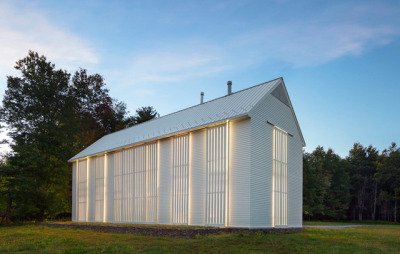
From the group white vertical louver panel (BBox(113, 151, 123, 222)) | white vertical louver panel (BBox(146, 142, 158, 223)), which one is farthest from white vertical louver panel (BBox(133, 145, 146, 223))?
white vertical louver panel (BBox(113, 151, 123, 222))

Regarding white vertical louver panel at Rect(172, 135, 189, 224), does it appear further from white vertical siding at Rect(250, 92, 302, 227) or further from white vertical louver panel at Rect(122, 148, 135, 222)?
white vertical louver panel at Rect(122, 148, 135, 222)

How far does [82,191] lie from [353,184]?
4486 centimetres

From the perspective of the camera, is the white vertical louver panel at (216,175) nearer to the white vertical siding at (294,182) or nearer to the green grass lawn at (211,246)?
the green grass lawn at (211,246)

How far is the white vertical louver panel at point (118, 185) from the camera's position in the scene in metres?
21.3

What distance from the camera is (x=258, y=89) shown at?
17672mm

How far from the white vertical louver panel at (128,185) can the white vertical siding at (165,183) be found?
2949mm

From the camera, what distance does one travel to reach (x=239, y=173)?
48.8 ft

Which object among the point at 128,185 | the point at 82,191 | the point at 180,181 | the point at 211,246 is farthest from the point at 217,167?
the point at 82,191

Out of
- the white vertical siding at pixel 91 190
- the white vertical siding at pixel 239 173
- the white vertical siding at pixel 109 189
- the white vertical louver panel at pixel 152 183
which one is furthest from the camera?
the white vertical siding at pixel 91 190

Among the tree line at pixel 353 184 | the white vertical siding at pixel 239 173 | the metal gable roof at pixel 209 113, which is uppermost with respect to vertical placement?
the metal gable roof at pixel 209 113

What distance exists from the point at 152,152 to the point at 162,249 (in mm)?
9247

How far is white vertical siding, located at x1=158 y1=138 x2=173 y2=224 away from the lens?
17422mm

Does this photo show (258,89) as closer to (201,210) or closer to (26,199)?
(201,210)

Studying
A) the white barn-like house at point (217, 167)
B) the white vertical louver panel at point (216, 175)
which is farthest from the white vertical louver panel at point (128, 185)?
the white vertical louver panel at point (216, 175)
